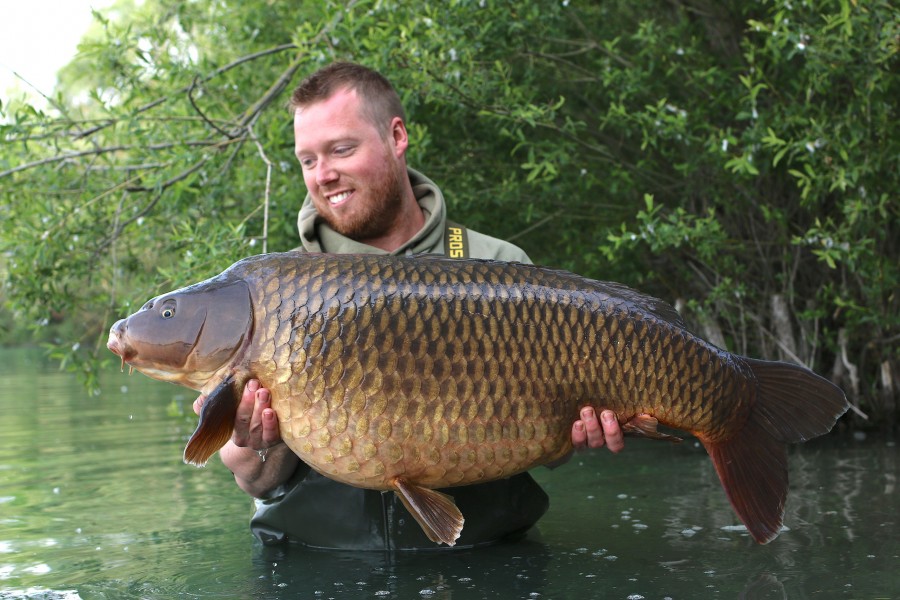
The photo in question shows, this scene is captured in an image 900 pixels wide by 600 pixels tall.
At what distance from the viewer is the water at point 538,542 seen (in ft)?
9.66

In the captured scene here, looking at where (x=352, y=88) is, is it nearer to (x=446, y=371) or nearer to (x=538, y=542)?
(x=446, y=371)

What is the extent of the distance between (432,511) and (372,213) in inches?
42.1

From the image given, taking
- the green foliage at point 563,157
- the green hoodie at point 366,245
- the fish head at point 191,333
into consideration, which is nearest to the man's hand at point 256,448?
the fish head at point 191,333

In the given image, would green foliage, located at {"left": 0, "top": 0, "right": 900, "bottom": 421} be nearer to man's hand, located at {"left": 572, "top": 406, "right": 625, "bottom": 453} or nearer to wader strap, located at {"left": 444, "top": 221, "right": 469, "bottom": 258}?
wader strap, located at {"left": 444, "top": 221, "right": 469, "bottom": 258}

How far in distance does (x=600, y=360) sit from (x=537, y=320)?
0.58 ft

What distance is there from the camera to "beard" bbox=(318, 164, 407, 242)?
3293 mm

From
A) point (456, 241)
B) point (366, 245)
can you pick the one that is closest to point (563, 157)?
point (456, 241)

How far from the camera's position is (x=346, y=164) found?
3.25 meters

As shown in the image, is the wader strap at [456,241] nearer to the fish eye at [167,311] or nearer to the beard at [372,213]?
the beard at [372,213]

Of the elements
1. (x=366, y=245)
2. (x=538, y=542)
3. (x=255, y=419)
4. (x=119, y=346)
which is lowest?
(x=538, y=542)

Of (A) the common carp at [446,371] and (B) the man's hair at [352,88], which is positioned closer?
(A) the common carp at [446,371]

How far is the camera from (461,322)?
2.55 metres

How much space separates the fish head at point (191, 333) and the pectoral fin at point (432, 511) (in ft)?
1.62

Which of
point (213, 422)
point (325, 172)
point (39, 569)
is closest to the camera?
point (213, 422)
